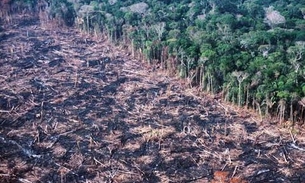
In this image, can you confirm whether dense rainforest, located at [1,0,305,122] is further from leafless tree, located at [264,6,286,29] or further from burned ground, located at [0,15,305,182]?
burned ground, located at [0,15,305,182]

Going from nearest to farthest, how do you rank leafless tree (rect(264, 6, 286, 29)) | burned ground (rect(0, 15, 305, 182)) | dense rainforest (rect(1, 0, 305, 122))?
1. burned ground (rect(0, 15, 305, 182))
2. dense rainforest (rect(1, 0, 305, 122))
3. leafless tree (rect(264, 6, 286, 29))

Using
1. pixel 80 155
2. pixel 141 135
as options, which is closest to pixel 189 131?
pixel 141 135

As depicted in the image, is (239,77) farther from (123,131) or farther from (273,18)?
(273,18)

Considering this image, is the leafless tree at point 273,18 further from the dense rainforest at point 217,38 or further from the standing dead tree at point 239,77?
the standing dead tree at point 239,77

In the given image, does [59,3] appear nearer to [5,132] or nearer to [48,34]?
[48,34]

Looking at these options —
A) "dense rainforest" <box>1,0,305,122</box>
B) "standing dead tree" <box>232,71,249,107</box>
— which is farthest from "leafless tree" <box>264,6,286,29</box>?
"standing dead tree" <box>232,71,249,107</box>

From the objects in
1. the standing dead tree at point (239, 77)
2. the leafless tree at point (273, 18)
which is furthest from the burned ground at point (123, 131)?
the leafless tree at point (273, 18)

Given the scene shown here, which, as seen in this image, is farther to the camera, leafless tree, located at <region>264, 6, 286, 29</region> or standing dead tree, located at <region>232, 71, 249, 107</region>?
leafless tree, located at <region>264, 6, 286, 29</region>
